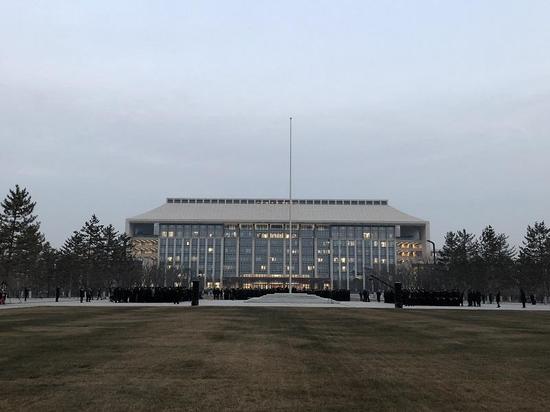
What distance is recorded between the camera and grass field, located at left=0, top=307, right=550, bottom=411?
8070mm

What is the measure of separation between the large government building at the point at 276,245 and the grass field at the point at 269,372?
547ft

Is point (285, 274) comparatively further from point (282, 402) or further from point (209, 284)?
point (282, 402)

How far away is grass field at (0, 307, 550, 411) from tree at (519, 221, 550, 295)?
69.4 meters

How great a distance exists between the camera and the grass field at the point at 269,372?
26.5ft

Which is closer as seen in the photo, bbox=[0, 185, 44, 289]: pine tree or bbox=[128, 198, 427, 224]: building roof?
bbox=[0, 185, 44, 289]: pine tree

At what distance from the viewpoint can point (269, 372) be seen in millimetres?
10656

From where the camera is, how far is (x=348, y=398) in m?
8.33

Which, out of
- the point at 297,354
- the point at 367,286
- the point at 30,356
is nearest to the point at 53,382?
the point at 30,356

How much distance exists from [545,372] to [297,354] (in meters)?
5.66

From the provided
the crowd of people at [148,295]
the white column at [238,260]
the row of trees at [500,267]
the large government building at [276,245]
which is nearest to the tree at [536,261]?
the row of trees at [500,267]

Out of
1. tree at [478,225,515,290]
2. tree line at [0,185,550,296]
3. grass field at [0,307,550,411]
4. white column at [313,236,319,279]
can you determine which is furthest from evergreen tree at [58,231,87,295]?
white column at [313,236,319,279]

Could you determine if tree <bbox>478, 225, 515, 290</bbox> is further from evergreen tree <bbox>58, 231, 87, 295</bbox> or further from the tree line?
evergreen tree <bbox>58, 231, 87, 295</bbox>

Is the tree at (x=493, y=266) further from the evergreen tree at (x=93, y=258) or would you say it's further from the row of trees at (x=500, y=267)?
the evergreen tree at (x=93, y=258)

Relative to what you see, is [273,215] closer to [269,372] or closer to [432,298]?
[432,298]
